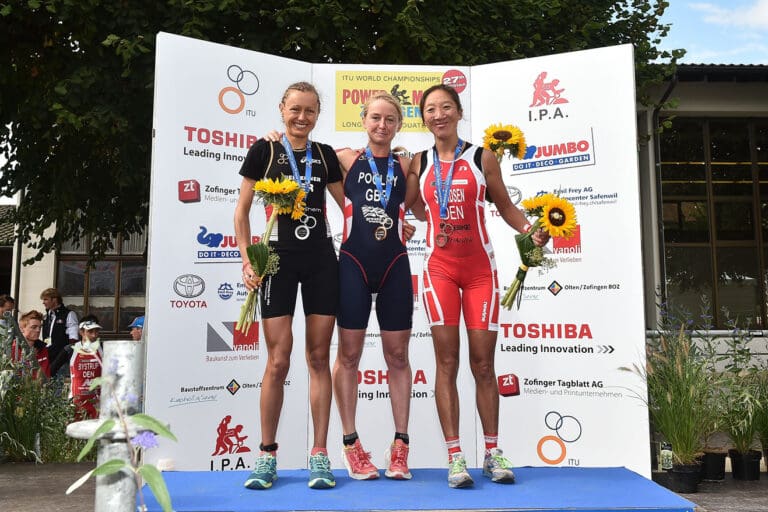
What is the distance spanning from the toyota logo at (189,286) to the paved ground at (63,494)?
1.81m

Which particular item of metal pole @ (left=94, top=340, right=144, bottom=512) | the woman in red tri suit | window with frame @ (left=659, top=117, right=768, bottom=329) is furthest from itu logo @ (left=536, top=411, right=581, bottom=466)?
window with frame @ (left=659, top=117, right=768, bottom=329)

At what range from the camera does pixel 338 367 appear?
437cm

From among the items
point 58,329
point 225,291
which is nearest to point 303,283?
point 225,291

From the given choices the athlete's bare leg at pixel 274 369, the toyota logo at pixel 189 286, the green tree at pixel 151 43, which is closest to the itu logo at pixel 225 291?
the toyota logo at pixel 189 286

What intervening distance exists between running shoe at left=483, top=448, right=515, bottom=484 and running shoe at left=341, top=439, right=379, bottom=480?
0.67 m

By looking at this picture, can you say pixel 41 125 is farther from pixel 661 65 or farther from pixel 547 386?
→ pixel 661 65

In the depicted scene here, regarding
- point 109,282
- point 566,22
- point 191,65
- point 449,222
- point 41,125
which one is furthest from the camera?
point 109,282

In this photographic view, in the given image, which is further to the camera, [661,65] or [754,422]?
[661,65]

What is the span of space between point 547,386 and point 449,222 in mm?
1912

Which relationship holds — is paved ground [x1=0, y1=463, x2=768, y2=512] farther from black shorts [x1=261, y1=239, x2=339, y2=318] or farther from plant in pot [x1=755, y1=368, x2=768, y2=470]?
black shorts [x1=261, y1=239, x2=339, y2=318]

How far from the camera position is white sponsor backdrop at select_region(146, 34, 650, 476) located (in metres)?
5.25

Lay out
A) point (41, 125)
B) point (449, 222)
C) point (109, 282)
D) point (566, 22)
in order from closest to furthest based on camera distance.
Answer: point (449, 222) → point (41, 125) → point (566, 22) → point (109, 282)

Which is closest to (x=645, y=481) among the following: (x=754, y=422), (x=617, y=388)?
(x=617, y=388)

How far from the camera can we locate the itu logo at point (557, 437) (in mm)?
5414
